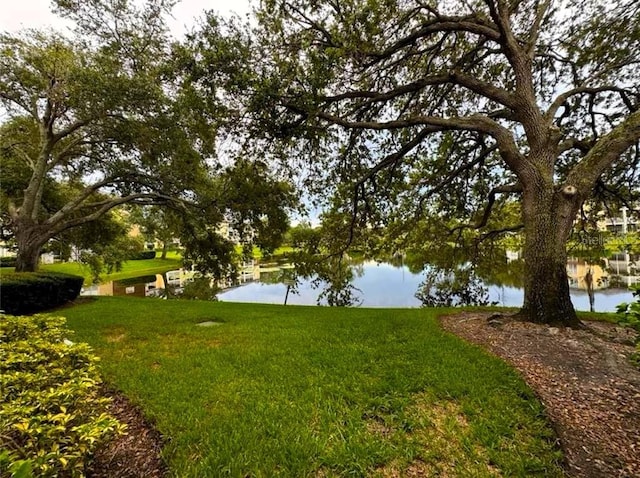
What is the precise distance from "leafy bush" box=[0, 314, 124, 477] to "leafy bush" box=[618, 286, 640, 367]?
3.32m

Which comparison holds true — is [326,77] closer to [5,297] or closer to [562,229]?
[562,229]

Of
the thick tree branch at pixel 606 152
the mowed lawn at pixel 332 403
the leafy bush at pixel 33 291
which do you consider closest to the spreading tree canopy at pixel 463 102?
the thick tree branch at pixel 606 152

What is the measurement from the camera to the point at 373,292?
15.2 m

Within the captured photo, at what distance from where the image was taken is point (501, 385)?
10.3 ft

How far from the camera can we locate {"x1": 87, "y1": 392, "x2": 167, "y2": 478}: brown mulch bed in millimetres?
2086

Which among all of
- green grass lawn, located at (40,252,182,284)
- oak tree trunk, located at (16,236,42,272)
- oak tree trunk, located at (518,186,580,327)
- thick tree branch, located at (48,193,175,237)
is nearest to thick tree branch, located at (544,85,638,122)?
oak tree trunk, located at (518,186,580,327)

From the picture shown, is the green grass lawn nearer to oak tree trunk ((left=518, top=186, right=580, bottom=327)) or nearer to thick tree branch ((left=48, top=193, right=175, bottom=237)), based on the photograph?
thick tree branch ((left=48, top=193, right=175, bottom=237))

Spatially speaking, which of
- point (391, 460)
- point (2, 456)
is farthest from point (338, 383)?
point (2, 456)

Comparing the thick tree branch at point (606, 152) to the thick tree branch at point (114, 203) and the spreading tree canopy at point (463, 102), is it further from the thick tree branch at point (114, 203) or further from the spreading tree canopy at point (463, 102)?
the thick tree branch at point (114, 203)

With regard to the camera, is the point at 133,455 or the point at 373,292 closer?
the point at 133,455

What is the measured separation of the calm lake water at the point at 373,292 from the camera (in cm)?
1176

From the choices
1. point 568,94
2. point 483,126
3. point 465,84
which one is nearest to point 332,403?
point 483,126

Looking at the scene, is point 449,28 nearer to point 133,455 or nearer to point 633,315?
point 633,315

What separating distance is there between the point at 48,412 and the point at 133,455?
82 centimetres
